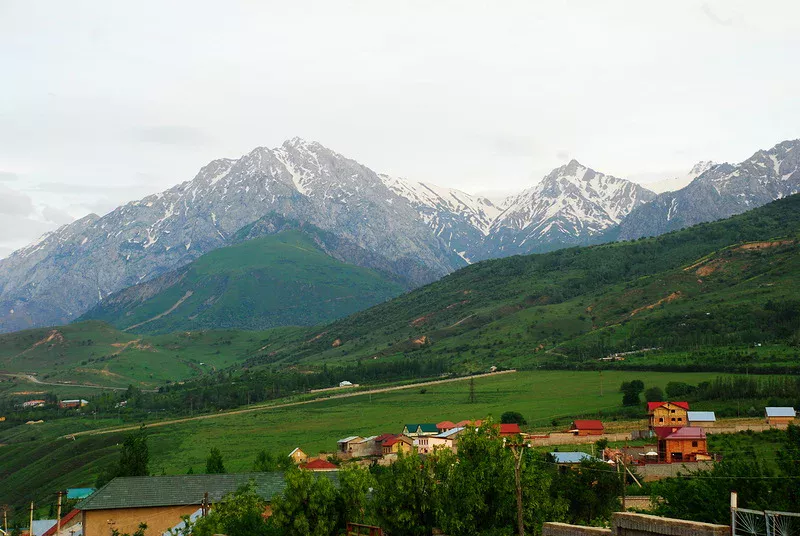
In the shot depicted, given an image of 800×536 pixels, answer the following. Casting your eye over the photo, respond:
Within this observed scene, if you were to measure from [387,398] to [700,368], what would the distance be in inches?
2534

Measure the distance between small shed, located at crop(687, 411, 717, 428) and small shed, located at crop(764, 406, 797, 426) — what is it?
6997 millimetres

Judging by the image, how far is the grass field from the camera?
150m

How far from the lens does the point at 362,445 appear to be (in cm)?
13938

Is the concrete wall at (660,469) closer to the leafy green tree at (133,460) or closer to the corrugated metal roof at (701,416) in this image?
the corrugated metal roof at (701,416)

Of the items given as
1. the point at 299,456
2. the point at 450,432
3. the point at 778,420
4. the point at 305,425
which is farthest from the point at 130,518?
the point at 305,425

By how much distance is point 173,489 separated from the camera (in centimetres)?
7619

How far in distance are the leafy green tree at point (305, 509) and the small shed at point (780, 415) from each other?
3020 inches

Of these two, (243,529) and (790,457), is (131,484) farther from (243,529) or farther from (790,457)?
(790,457)

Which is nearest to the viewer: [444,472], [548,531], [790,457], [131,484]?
[548,531]

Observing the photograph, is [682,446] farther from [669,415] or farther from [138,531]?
[138,531]

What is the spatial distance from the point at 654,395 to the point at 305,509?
10551 cm

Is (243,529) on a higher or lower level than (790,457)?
lower

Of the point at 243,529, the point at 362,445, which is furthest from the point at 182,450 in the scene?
the point at 243,529

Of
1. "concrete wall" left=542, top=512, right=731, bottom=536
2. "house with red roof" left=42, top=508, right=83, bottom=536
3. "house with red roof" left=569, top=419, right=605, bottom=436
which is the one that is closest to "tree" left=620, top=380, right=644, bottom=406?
"house with red roof" left=569, top=419, right=605, bottom=436
